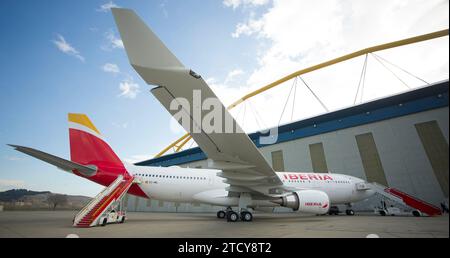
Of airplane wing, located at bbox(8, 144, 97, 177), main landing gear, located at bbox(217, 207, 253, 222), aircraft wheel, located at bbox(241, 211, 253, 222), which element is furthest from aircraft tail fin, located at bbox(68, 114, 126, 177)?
aircraft wheel, located at bbox(241, 211, 253, 222)

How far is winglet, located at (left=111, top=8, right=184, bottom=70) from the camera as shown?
3.69 meters

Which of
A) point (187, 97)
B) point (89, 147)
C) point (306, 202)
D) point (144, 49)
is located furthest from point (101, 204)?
point (306, 202)

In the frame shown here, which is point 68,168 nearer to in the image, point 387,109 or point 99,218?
point 99,218

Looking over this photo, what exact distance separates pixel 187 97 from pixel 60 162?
24.8 feet

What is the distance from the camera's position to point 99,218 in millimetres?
7719

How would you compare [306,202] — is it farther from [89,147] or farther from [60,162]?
[89,147]

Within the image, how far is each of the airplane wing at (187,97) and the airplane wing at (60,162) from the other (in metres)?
5.63

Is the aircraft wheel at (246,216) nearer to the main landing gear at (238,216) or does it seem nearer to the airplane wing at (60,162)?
the main landing gear at (238,216)

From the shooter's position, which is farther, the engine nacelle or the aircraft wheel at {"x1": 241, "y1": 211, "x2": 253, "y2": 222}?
the aircraft wheel at {"x1": 241, "y1": 211, "x2": 253, "y2": 222}

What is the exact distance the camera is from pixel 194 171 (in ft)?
41.0

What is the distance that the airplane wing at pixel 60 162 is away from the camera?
7137 mm

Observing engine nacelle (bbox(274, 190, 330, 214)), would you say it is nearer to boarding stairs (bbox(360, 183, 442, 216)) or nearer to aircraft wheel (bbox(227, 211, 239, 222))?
aircraft wheel (bbox(227, 211, 239, 222))
